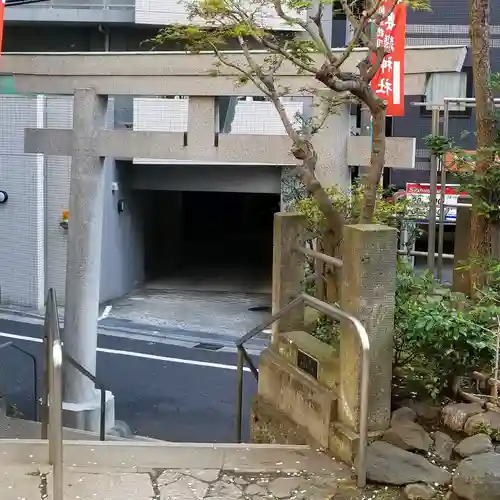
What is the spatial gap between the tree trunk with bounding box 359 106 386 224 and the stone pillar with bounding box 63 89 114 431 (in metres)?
4.87

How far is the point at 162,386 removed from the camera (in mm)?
11172

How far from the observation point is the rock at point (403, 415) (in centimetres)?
472

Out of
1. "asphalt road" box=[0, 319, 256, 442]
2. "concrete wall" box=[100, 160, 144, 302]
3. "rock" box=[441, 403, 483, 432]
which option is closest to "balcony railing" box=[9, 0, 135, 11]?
"concrete wall" box=[100, 160, 144, 302]

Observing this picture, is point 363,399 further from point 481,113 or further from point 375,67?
point 481,113

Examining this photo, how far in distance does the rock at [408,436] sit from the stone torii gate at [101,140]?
176 inches

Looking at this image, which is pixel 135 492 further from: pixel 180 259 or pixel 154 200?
pixel 180 259

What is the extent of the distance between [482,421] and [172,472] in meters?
1.93

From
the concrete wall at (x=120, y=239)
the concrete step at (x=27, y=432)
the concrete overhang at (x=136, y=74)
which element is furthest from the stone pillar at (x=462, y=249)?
the concrete wall at (x=120, y=239)

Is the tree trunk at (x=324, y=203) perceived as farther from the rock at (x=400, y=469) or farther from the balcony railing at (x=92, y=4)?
the balcony railing at (x=92, y=4)

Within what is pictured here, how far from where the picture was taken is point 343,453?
4.45 metres

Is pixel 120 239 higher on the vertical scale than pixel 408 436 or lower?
lower

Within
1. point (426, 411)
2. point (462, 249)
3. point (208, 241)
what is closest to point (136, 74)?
point (462, 249)

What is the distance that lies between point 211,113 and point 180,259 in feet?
43.6

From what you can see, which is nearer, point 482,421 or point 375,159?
point 482,421
